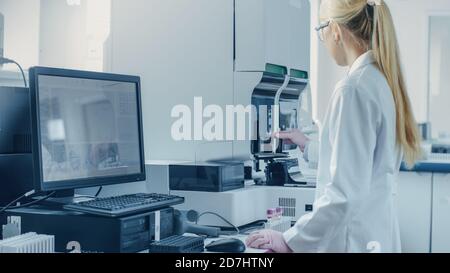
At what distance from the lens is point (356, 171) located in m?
1.11

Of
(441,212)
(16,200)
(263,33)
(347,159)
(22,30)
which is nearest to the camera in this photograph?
(347,159)

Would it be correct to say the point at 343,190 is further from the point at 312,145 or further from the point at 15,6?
the point at 15,6

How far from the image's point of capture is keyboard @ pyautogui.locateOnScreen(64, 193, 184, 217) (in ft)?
3.76

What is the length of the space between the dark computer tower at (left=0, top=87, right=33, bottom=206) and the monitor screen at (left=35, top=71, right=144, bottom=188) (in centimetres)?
19

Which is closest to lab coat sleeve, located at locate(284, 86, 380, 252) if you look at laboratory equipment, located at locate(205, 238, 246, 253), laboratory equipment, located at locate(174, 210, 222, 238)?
laboratory equipment, located at locate(205, 238, 246, 253)

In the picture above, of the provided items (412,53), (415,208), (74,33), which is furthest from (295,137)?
(412,53)

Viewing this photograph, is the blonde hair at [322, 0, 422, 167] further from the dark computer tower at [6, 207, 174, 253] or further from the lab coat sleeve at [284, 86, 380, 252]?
the dark computer tower at [6, 207, 174, 253]

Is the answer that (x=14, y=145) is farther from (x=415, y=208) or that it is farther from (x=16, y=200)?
(x=415, y=208)

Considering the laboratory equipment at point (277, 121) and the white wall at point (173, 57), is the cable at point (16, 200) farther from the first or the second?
the laboratory equipment at point (277, 121)

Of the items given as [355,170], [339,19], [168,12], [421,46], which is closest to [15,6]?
[168,12]

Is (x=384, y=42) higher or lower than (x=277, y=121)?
higher

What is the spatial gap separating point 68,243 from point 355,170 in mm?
589

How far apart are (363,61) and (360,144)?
19cm

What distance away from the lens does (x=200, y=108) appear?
5.48 ft
